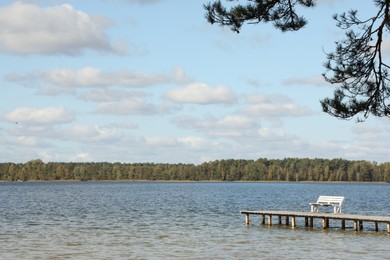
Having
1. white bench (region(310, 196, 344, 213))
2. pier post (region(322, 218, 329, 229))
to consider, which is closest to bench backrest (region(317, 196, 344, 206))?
white bench (region(310, 196, 344, 213))

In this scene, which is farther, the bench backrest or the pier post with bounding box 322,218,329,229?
the bench backrest

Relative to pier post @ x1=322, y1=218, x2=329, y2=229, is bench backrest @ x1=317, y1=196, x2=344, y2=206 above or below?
above

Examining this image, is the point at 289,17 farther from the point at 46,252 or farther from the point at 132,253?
the point at 46,252

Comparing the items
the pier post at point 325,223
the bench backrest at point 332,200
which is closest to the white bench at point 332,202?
the bench backrest at point 332,200

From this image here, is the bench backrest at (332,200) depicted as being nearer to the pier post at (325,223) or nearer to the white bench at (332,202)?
the white bench at (332,202)

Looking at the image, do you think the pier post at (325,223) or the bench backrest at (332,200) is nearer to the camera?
the pier post at (325,223)

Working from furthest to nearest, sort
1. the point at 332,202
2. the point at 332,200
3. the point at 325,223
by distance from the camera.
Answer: the point at 332,200 < the point at 332,202 < the point at 325,223

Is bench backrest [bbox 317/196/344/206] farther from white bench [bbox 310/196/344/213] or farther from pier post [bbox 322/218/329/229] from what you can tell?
pier post [bbox 322/218/329/229]

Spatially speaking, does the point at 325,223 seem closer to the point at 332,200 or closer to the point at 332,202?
the point at 332,202

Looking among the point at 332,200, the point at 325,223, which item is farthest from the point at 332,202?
the point at 325,223

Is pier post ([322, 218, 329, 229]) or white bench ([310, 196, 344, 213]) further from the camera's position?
white bench ([310, 196, 344, 213])

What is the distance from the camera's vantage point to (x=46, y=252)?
24.9 meters

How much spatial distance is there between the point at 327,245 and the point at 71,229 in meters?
14.5

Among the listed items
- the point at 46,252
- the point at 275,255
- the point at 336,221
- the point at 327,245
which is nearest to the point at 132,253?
the point at 46,252
